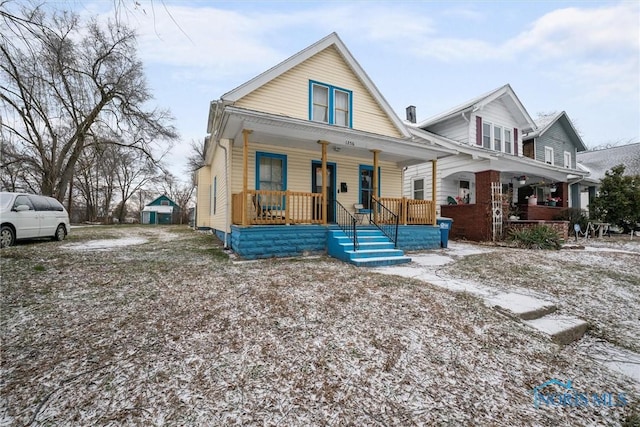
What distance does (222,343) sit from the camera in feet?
8.87

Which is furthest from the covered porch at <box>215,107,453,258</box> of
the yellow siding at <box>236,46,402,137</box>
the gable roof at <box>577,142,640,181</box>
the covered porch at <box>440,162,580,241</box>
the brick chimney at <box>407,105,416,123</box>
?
the gable roof at <box>577,142,640,181</box>

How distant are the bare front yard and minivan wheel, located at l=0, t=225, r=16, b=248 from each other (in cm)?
437

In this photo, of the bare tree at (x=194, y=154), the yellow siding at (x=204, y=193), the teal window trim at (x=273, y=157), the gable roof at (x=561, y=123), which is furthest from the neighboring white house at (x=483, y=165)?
the bare tree at (x=194, y=154)

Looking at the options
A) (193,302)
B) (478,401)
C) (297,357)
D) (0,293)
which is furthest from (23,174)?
(478,401)

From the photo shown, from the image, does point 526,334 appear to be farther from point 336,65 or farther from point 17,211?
point 17,211

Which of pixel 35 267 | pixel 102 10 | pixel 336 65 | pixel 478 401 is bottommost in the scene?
pixel 478 401

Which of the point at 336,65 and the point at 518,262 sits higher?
the point at 336,65

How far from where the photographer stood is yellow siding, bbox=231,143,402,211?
28.0ft

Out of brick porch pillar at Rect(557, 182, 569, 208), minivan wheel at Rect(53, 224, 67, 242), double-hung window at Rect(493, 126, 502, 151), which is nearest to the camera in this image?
minivan wheel at Rect(53, 224, 67, 242)

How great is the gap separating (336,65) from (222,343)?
33.9 ft

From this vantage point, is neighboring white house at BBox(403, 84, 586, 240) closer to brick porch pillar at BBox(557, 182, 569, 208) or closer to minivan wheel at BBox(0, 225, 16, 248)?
brick porch pillar at BBox(557, 182, 569, 208)

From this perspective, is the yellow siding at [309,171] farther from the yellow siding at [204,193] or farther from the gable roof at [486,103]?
the yellow siding at [204,193]

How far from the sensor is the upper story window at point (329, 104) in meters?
9.86

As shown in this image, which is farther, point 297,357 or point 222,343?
point 222,343
